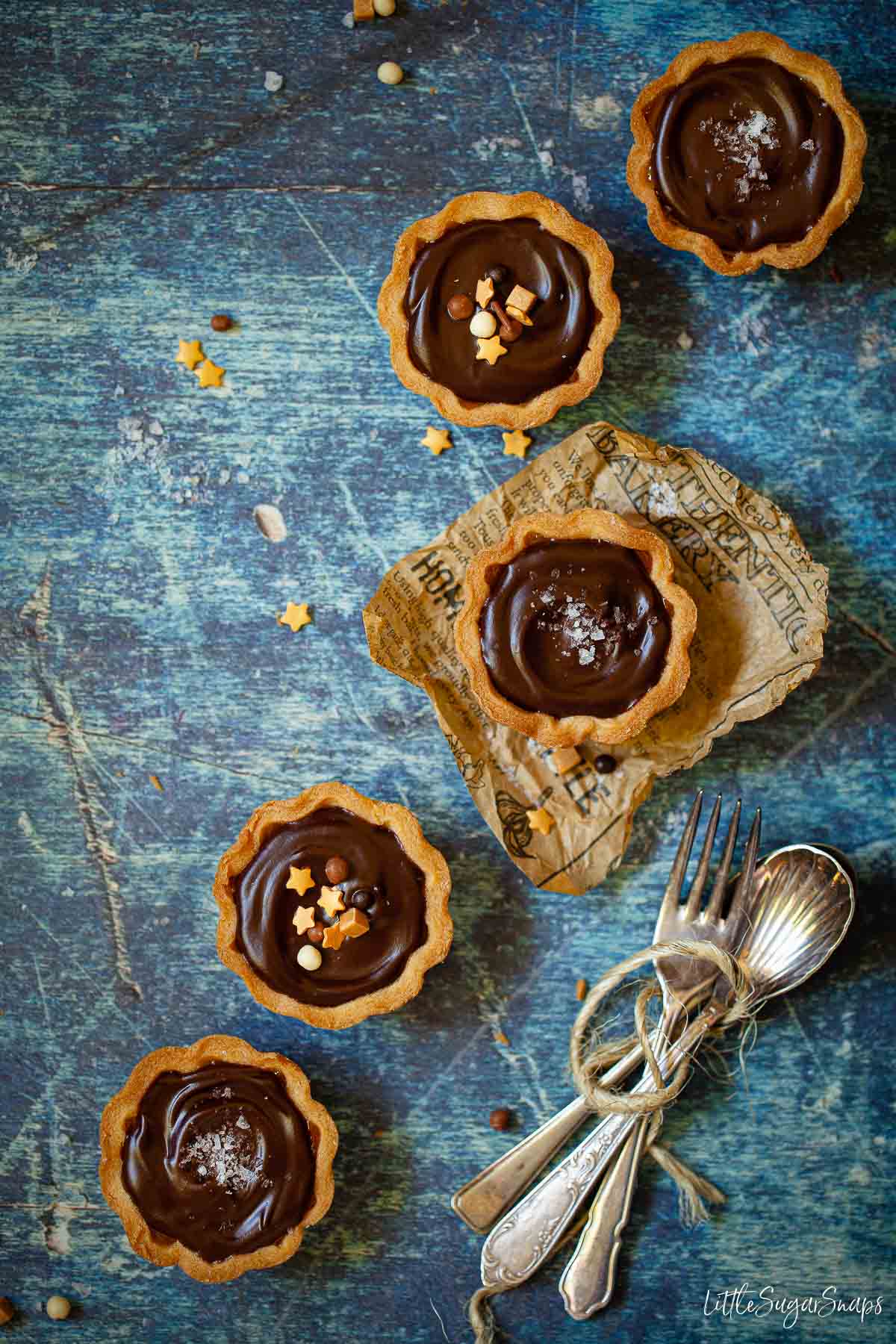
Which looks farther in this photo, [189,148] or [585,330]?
[189,148]

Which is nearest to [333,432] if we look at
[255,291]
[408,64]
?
[255,291]

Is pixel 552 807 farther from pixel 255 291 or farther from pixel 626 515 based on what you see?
pixel 255 291

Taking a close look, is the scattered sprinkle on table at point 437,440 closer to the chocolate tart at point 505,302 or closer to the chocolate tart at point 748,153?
the chocolate tart at point 505,302

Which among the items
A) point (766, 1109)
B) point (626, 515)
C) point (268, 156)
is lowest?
point (766, 1109)

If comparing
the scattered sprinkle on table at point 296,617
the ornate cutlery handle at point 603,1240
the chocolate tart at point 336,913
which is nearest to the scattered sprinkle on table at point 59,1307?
the chocolate tart at point 336,913
